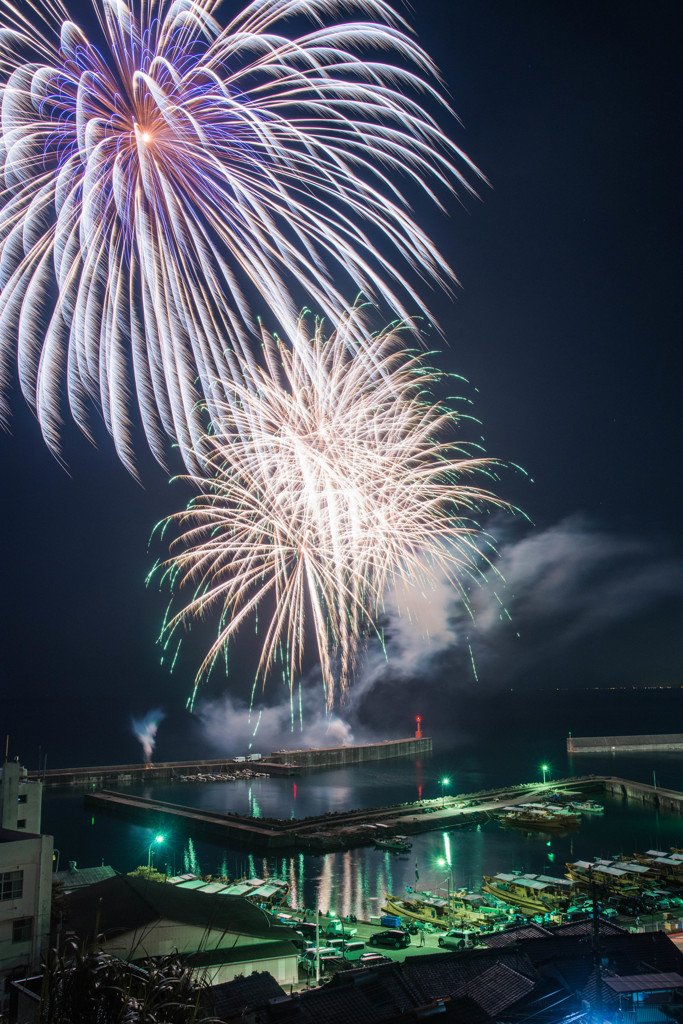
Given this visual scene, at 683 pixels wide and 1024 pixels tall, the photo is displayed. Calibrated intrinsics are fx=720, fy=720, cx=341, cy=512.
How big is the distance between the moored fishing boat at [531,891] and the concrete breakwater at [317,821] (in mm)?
12323

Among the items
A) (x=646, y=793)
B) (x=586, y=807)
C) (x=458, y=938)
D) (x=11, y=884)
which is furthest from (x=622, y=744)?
(x=11, y=884)

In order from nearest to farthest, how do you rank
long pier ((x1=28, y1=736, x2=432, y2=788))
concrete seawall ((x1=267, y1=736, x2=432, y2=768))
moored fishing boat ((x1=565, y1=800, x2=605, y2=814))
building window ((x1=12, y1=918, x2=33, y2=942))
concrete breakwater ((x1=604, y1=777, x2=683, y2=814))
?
building window ((x1=12, y1=918, x2=33, y2=942)), moored fishing boat ((x1=565, y1=800, x2=605, y2=814)), concrete breakwater ((x1=604, y1=777, x2=683, y2=814)), long pier ((x1=28, y1=736, x2=432, y2=788)), concrete seawall ((x1=267, y1=736, x2=432, y2=768))

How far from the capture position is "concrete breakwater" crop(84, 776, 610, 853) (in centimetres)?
3778

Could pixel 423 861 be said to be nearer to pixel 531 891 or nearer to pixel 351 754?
pixel 531 891

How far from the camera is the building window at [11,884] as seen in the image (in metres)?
14.0

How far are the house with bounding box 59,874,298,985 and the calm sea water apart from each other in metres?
9.81

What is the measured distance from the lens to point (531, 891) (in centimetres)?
2553

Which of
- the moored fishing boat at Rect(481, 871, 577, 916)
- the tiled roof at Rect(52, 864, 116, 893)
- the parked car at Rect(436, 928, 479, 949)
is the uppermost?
the tiled roof at Rect(52, 864, 116, 893)

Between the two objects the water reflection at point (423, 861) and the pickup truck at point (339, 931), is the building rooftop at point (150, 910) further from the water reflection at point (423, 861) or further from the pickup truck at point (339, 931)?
the water reflection at point (423, 861)

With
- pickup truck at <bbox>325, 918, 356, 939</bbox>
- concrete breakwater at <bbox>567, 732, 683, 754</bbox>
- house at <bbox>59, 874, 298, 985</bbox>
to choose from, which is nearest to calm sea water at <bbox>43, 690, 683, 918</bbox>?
concrete breakwater at <bbox>567, 732, 683, 754</bbox>

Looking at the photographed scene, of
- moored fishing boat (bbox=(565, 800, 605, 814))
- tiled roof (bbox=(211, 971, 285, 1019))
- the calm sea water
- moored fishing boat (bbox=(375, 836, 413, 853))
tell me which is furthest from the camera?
moored fishing boat (bbox=(565, 800, 605, 814))

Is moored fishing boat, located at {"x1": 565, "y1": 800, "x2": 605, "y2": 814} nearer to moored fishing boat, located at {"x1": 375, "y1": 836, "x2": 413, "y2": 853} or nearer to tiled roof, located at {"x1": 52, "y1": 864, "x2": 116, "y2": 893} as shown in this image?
moored fishing boat, located at {"x1": 375, "y1": 836, "x2": 413, "y2": 853}

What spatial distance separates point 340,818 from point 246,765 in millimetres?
31425

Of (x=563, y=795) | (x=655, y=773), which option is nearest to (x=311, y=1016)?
(x=563, y=795)
